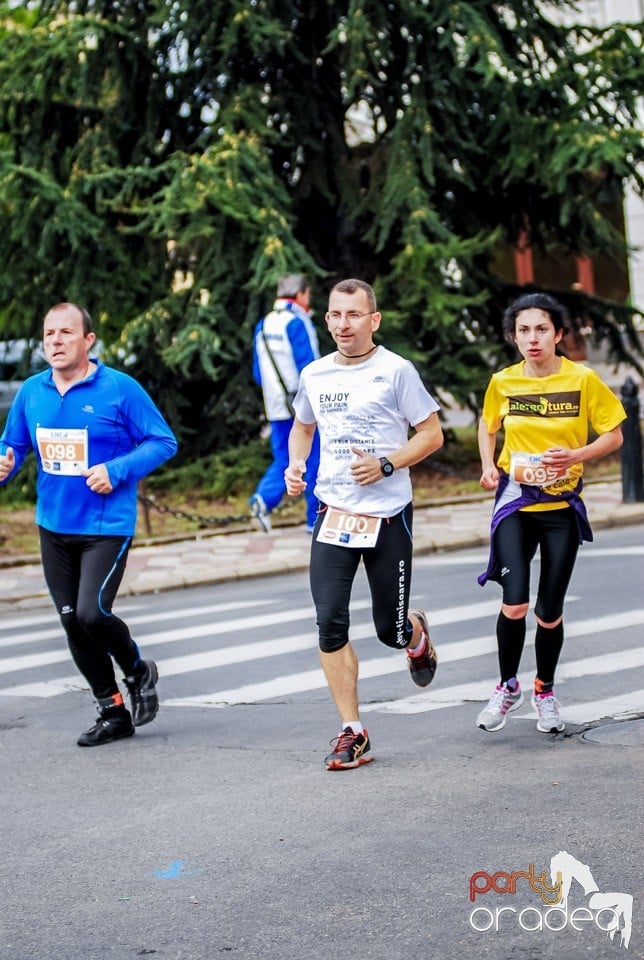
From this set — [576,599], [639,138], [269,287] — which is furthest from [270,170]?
[576,599]

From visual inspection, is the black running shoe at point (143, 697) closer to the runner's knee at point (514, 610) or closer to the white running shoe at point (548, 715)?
the runner's knee at point (514, 610)

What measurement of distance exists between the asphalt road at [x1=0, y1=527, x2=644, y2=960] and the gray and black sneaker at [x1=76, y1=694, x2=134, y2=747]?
2.7 inches

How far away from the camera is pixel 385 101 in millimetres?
18422

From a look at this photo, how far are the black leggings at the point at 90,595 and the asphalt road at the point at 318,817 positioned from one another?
37 centimetres

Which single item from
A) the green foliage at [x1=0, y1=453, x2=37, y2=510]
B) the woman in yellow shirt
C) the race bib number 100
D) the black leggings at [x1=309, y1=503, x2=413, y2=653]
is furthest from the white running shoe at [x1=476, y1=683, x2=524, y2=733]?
the green foliage at [x1=0, y1=453, x2=37, y2=510]

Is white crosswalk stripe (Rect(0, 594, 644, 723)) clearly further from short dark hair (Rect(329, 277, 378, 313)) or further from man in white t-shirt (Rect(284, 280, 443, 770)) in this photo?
short dark hair (Rect(329, 277, 378, 313))

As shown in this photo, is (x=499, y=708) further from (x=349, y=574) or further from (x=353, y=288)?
(x=353, y=288)

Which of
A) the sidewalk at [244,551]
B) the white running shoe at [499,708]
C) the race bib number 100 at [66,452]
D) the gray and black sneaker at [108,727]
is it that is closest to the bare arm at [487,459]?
the white running shoe at [499,708]

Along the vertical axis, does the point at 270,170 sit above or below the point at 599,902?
above

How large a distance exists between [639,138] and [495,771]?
1269 cm

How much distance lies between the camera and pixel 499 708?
6531 mm

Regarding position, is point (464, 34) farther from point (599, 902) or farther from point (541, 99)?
point (599, 902)

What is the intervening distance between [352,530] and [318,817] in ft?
4.23

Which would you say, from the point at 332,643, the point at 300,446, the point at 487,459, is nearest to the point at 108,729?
the point at 332,643
